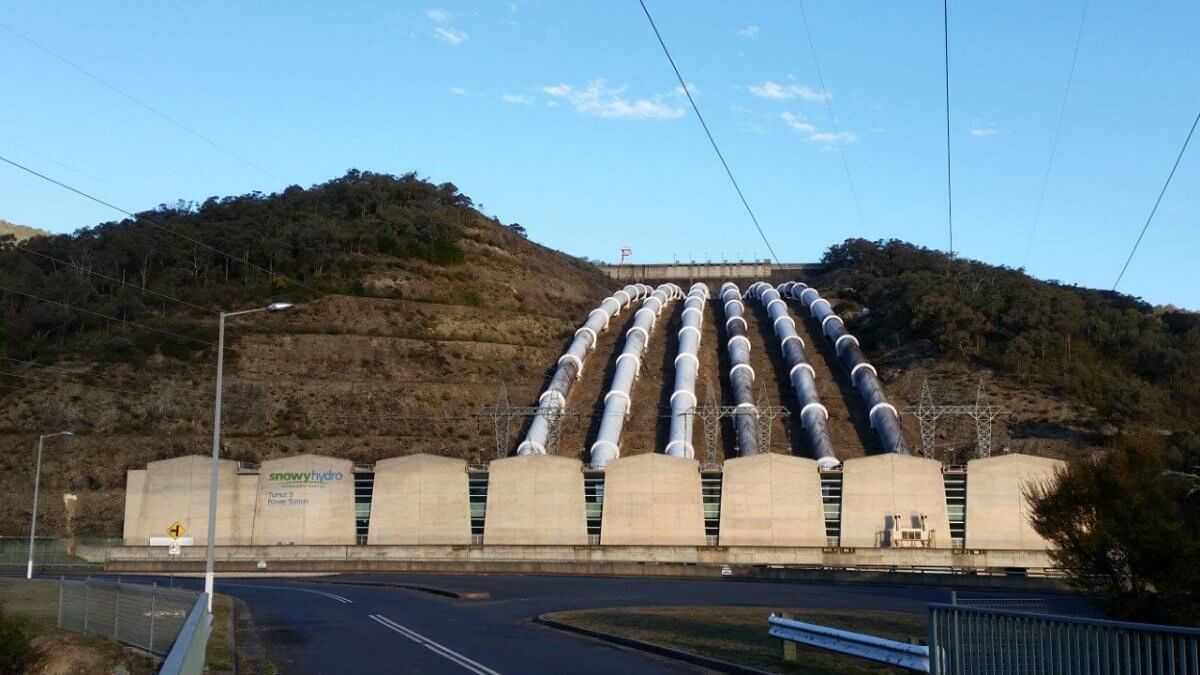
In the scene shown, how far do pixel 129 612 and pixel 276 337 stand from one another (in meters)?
83.7

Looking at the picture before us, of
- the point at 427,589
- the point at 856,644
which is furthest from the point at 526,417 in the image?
the point at 856,644

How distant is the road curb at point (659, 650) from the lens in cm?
2002

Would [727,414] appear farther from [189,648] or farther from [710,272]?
[710,272]

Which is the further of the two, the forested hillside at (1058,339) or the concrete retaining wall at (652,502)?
the forested hillside at (1058,339)

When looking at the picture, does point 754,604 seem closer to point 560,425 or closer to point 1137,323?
point 560,425

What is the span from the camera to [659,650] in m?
23.0

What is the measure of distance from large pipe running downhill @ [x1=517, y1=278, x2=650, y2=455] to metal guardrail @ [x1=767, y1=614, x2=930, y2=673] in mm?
57775

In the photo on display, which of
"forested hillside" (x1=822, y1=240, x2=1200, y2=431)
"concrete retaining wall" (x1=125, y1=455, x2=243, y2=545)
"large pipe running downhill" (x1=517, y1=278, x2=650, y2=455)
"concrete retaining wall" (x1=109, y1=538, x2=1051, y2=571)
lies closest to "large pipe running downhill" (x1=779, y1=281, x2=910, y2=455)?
"forested hillside" (x1=822, y1=240, x2=1200, y2=431)

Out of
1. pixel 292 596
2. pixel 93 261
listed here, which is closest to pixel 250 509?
pixel 292 596

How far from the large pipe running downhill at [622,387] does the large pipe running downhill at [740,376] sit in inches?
339

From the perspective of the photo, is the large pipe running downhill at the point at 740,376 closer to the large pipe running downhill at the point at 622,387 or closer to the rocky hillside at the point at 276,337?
the large pipe running downhill at the point at 622,387

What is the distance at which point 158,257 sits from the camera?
5108 inches

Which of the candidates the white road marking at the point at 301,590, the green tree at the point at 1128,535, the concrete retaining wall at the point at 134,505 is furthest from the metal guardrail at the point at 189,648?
the concrete retaining wall at the point at 134,505

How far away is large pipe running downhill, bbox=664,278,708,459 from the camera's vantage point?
80500 millimetres
